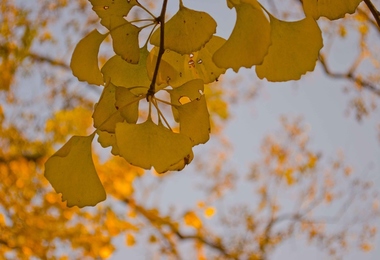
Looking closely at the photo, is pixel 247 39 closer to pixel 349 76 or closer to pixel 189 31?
pixel 189 31

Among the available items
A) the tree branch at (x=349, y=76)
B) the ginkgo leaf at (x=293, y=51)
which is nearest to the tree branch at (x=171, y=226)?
the tree branch at (x=349, y=76)

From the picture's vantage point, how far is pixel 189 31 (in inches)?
22.3

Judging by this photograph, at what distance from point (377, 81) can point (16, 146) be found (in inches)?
103

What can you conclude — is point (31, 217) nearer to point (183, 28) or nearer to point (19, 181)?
point (19, 181)

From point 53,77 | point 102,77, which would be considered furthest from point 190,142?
point 53,77

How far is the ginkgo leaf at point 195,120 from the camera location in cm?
59

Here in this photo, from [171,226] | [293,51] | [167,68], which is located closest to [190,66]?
[167,68]

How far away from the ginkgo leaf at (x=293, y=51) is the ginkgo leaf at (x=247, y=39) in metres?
0.04

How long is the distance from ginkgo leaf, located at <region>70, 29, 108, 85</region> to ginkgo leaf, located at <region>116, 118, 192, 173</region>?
0.12m

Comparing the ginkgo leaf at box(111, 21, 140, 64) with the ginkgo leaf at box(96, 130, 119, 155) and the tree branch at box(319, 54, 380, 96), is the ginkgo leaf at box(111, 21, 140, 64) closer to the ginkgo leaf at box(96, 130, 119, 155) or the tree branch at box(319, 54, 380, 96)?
the ginkgo leaf at box(96, 130, 119, 155)

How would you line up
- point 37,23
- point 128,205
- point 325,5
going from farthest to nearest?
point 128,205 < point 37,23 < point 325,5

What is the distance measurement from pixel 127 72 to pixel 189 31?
0.11 m

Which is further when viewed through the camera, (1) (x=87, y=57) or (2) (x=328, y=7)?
(1) (x=87, y=57)

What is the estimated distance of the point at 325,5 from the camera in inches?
20.6
